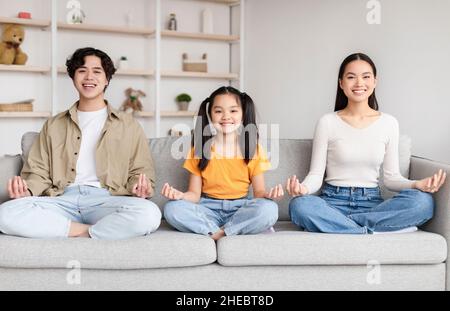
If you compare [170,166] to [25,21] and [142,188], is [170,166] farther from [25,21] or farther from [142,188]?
[25,21]

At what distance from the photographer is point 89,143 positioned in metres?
2.66

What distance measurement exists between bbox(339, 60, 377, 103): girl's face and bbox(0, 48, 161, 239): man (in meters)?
0.88

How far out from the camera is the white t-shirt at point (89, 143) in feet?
8.58

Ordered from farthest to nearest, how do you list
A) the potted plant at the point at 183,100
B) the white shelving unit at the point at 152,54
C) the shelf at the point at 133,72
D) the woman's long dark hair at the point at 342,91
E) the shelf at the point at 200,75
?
the potted plant at the point at 183,100, the shelf at the point at 200,75, the shelf at the point at 133,72, the white shelving unit at the point at 152,54, the woman's long dark hair at the point at 342,91

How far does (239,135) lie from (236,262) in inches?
24.6

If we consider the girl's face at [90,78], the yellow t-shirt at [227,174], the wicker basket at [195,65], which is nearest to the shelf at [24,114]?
the wicker basket at [195,65]

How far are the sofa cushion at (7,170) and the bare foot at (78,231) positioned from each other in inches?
15.2

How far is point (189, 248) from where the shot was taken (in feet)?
7.34

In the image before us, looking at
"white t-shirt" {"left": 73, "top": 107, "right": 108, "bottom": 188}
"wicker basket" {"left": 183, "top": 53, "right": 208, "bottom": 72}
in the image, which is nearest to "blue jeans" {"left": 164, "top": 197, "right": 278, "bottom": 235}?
"white t-shirt" {"left": 73, "top": 107, "right": 108, "bottom": 188}

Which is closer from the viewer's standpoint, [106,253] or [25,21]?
[106,253]

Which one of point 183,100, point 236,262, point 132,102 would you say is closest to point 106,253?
point 236,262

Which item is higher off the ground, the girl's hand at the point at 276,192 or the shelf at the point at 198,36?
the shelf at the point at 198,36

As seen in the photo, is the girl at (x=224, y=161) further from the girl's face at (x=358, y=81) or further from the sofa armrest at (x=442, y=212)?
the sofa armrest at (x=442, y=212)
